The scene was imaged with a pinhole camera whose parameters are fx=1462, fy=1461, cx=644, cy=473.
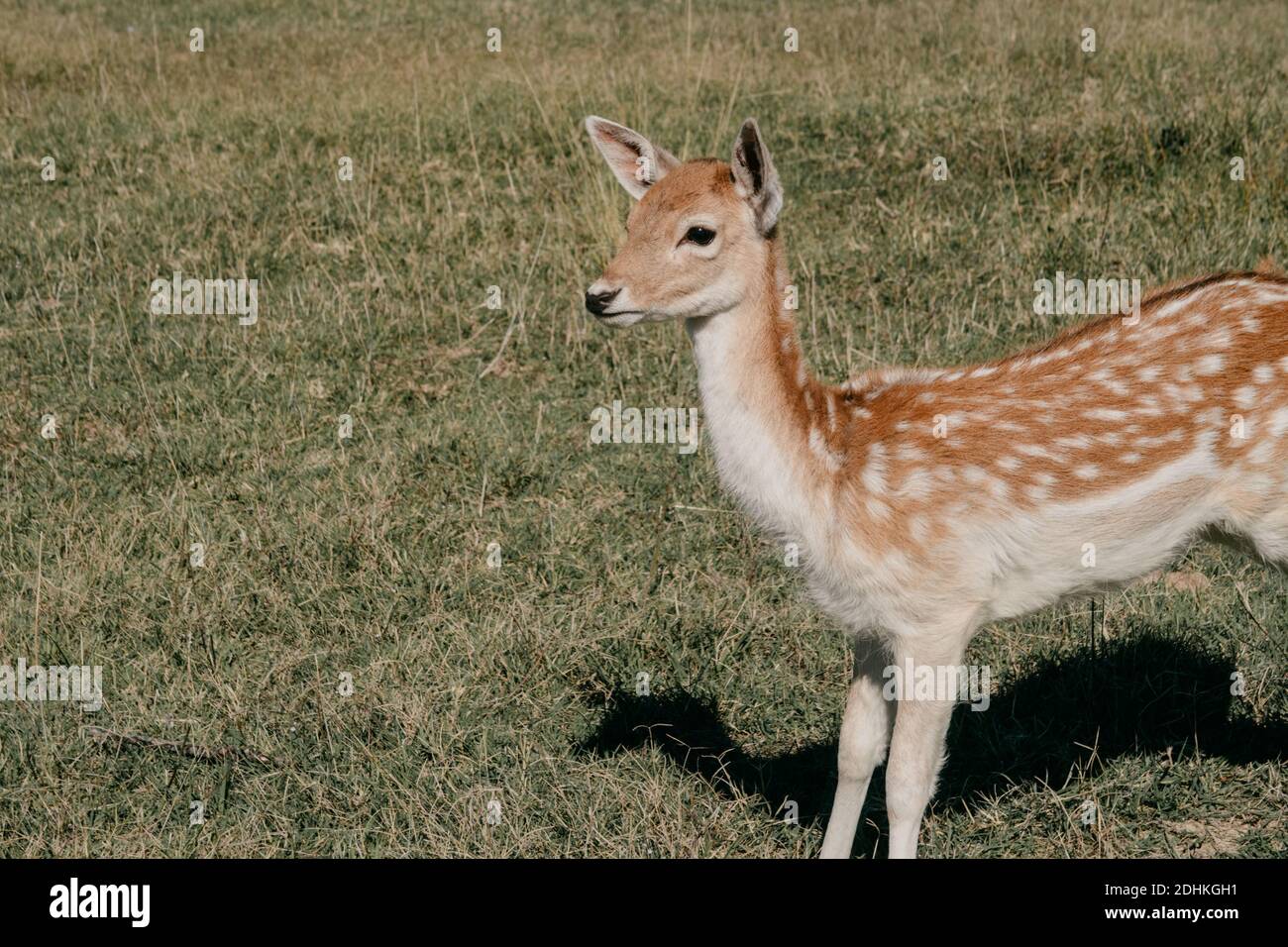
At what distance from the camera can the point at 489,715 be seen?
4730 millimetres

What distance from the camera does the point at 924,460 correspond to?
3992mm

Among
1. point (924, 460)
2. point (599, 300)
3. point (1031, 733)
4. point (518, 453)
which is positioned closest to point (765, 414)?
point (924, 460)

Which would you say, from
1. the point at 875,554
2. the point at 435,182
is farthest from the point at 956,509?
the point at 435,182

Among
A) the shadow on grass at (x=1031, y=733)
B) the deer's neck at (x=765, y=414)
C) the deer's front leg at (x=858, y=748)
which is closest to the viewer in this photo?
the deer's neck at (x=765, y=414)

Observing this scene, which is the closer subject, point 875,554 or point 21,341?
point 875,554

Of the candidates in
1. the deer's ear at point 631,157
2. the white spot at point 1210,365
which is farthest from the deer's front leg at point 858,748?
the deer's ear at point 631,157

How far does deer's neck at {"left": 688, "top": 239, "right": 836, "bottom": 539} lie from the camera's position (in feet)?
13.2

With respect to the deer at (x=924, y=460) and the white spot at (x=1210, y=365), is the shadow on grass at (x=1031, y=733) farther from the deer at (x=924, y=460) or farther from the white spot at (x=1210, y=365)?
the white spot at (x=1210, y=365)

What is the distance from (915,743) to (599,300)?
146cm

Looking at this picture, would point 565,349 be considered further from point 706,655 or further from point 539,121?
point 539,121

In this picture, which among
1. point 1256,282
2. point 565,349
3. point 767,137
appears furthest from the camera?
point 767,137

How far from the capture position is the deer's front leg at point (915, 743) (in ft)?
12.8
